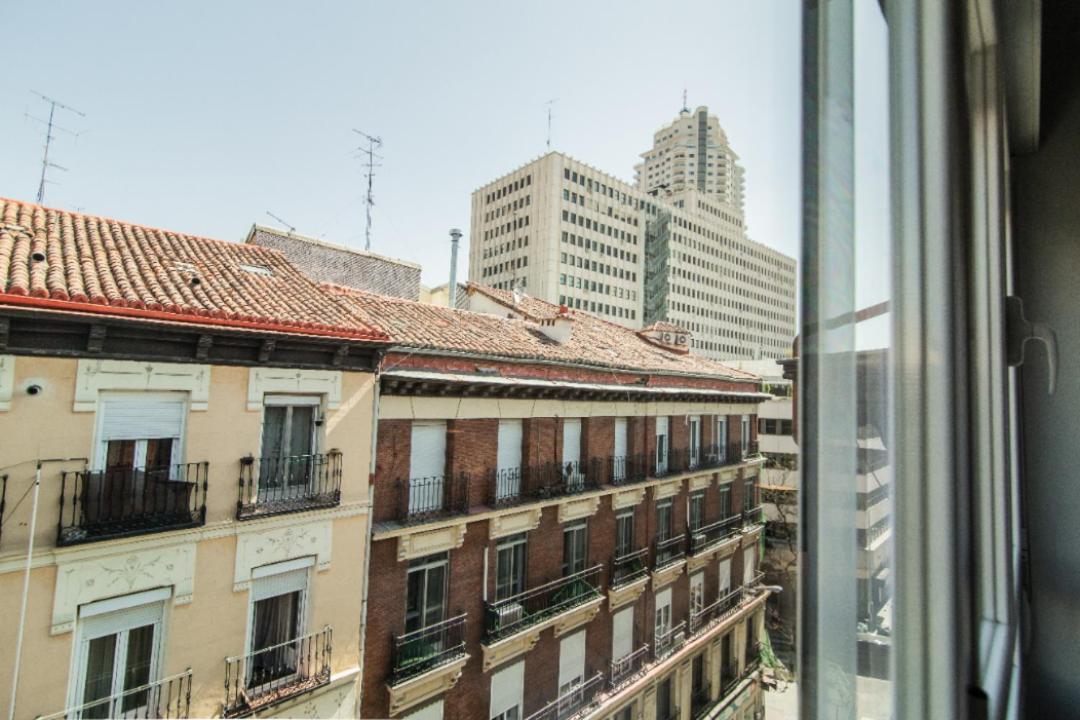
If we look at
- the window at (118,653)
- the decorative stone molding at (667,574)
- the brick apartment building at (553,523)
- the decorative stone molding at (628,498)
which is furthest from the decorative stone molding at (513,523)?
the window at (118,653)

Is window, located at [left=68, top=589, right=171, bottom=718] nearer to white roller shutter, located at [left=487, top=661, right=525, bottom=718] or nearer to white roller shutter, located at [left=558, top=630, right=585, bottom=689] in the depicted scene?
white roller shutter, located at [left=487, top=661, right=525, bottom=718]

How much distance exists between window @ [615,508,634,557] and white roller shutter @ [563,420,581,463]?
44.0 inches

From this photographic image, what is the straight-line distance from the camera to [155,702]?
3121 millimetres

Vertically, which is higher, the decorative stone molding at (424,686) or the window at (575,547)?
the window at (575,547)

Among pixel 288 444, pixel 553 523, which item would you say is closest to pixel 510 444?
pixel 553 523

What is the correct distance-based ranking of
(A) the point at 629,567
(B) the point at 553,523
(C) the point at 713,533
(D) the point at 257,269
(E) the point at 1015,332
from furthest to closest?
(C) the point at 713,533
(A) the point at 629,567
(B) the point at 553,523
(D) the point at 257,269
(E) the point at 1015,332

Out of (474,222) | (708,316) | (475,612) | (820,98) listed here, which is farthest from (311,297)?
(474,222)

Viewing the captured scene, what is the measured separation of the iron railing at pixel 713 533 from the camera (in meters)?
7.55

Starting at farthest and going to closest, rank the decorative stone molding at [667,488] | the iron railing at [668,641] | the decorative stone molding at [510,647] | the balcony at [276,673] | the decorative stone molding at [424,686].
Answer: the decorative stone molding at [667,488] < the iron railing at [668,641] < the decorative stone molding at [510,647] < the decorative stone molding at [424,686] < the balcony at [276,673]

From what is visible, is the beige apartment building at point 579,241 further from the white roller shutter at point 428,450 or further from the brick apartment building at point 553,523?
the white roller shutter at point 428,450

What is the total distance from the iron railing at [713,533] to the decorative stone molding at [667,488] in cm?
74

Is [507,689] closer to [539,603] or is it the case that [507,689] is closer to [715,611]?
[539,603]

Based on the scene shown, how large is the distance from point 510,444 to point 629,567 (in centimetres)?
265

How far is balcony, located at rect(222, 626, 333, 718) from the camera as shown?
338 cm
